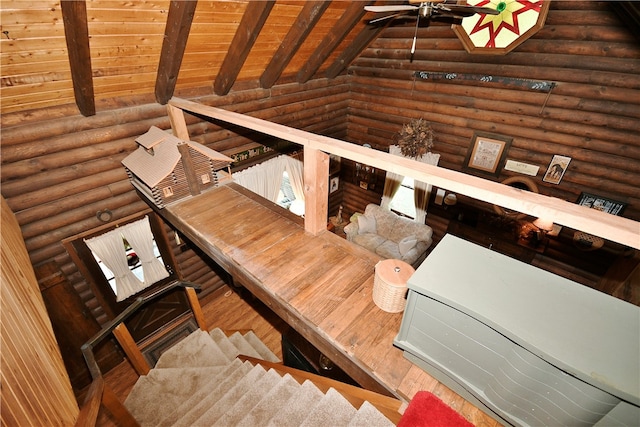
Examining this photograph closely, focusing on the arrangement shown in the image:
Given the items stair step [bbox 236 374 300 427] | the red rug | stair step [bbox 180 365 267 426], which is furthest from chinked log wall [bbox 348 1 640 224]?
stair step [bbox 180 365 267 426]

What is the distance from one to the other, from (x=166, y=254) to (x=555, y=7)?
31.1ft

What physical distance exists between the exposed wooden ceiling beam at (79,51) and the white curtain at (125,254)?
7.55 feet

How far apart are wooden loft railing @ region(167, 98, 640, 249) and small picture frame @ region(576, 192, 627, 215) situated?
5.31 meters

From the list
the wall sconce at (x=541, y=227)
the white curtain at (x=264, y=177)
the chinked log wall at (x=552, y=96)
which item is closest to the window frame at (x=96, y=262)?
the white curtain at (x=264, y=177)

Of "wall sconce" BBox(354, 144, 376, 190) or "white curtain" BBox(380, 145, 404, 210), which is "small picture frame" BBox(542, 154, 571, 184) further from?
"wall sconce" BBox(354, 144, 376, 190)

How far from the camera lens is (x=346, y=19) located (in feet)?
18.7

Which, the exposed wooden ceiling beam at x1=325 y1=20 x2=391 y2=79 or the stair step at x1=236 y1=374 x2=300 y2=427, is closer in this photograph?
the stair step at x1=236 y1=374 x2=300 y2=427

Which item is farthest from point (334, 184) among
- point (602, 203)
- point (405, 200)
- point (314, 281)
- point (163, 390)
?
point (163, 390)

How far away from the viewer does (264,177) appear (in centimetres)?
796

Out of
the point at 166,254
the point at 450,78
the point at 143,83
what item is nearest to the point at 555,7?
the point at 450,78

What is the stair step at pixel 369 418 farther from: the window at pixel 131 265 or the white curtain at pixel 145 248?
the window at pixel 131 265

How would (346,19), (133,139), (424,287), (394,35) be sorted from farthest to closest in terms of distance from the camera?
(394,35), (346,19), (133,139), (424,287)

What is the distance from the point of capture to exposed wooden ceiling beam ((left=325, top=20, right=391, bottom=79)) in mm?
6961

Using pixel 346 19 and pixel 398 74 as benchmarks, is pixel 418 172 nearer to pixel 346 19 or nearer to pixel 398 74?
pixel 346 19
